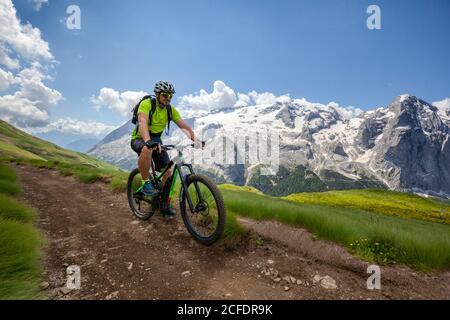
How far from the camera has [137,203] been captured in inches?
384

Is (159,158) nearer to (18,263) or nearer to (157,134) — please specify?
(157,134)

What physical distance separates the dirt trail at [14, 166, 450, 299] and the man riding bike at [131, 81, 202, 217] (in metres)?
1.06

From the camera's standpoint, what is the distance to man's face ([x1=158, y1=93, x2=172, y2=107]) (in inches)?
322

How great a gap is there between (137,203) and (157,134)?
9.12 feet

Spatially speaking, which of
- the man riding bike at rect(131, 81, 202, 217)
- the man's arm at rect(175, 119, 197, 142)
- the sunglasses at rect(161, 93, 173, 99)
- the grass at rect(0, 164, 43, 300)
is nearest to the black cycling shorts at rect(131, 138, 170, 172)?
the man riding bike at rect(131, 81, 202, 217)

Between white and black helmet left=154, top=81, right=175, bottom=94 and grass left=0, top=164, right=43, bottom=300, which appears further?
white and black helmet left=154, top=81, right=175, bottom=94

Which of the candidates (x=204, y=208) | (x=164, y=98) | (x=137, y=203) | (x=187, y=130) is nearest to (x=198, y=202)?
(x=204, y=208)

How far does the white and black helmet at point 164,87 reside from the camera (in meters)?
8.05

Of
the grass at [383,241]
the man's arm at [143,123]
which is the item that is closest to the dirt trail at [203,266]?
the grass at [383,241]

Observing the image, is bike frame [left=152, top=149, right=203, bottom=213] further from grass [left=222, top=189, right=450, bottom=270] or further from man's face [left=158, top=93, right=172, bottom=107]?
grass [left=222, top=189, right=450, bottom=270]

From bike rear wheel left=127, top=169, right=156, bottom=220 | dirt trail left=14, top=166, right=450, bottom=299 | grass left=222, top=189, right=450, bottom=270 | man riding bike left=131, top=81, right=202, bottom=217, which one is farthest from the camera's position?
bike rear wheel left=127, top=169, right=156, bottom=220

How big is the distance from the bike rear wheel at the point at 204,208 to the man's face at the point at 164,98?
2.67 meters

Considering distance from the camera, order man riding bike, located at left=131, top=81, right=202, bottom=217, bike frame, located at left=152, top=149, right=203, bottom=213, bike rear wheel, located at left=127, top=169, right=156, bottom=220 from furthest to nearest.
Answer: bike rear wheel, located at left=127, top=169, right=156, bottom=220 → man riding bike, located at left=131, top=81, right=202, bottom=217 → bike frame, located at left=152, top=149, right=203, bottom=213
